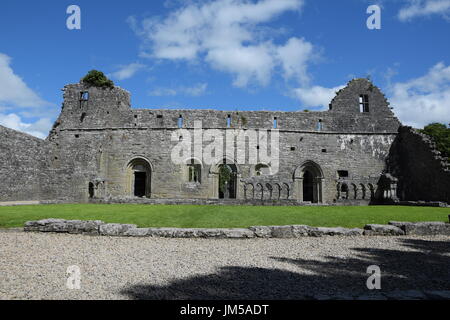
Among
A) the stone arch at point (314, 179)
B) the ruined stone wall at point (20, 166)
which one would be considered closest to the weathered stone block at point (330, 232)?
the stone arch at point (314, 179)

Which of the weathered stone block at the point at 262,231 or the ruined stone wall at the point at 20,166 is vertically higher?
the ruined stone wall at the point at 20,166

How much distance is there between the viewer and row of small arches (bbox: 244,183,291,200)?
1862cm

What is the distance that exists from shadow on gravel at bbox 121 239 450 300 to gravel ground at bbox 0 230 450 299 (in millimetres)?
11

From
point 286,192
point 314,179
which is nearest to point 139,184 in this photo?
point 286,192

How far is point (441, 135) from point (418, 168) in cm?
1306

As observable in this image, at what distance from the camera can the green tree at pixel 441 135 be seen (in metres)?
28.0

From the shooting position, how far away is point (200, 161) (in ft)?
68.6

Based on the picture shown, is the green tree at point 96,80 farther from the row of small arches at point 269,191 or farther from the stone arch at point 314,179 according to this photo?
the stone arch at point 314,179

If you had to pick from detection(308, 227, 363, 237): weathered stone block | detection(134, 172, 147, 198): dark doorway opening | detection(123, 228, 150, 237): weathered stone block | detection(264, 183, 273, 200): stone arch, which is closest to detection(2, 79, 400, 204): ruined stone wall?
detection(264, 183, 273, 200): stone arch

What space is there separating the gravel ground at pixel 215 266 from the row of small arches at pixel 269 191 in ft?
38.7

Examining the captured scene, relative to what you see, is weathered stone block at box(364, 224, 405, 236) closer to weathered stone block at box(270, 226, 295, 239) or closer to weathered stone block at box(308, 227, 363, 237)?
weathered stone block at box(308, 227, 363, 237)

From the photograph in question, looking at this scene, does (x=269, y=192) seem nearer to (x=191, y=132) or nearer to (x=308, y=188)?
(x=308, y=188)

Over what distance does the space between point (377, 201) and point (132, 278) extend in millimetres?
19471
